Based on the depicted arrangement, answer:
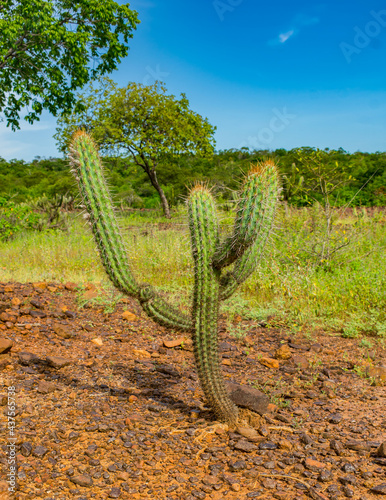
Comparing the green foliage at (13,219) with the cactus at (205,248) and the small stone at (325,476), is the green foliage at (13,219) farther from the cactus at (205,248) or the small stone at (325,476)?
the small stone at (325,476)

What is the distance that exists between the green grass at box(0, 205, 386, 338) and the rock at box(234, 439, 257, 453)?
1318 mm

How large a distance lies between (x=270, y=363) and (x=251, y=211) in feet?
6.13

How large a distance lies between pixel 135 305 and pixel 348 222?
536cm

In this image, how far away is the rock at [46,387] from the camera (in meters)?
3.14

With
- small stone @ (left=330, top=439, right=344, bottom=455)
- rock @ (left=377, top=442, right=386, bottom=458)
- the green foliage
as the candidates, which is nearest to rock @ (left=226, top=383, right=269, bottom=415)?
small stone @ (left=330, top=439, right=344, bottom=455)

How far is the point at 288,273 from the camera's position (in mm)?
5480

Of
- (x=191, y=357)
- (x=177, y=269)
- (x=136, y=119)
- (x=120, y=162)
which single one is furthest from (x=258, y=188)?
(x=120, y=162)

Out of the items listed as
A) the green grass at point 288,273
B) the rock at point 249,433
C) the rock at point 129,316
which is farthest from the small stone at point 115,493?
the rock at point 129,316

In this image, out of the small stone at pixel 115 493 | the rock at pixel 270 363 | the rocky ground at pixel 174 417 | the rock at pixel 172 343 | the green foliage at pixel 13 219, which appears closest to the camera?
the small stone at pixel 115 493

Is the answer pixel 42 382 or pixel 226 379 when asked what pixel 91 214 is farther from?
pixel 226 379

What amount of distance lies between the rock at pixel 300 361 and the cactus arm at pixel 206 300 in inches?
47.2

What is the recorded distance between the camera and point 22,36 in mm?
13281

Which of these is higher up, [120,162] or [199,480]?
[120,162]
